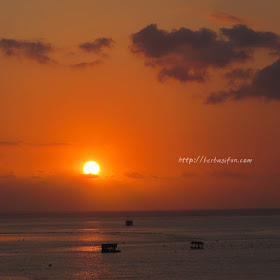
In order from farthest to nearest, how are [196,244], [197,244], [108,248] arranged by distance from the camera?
1. [196,244]
2. [197,244]
3. [108,248]

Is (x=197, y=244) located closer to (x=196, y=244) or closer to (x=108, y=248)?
(x=196, y=244)

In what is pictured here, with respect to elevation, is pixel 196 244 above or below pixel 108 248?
above

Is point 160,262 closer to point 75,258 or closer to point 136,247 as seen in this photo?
point 75,258

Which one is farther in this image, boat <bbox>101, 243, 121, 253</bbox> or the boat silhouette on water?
the boat silhouette on water

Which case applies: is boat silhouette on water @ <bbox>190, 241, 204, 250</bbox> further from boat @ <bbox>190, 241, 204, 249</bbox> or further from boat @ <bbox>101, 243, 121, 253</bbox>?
boat @ <bbox>101, 243, 121, 253</bbox>

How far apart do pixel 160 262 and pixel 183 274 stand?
1442cm

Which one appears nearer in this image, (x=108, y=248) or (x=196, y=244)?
(x=108, y=248)

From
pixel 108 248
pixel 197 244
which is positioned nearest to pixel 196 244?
pixel 197 244

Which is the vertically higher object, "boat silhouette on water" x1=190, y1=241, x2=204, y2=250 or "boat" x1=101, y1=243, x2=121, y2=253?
"boat silhouette on water" x1=190, y1=241, x2=204, y2=250

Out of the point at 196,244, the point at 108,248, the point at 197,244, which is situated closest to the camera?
the point at 108,248

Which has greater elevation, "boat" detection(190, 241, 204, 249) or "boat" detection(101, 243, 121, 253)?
"boat" detection(190, 241, 204, 249)

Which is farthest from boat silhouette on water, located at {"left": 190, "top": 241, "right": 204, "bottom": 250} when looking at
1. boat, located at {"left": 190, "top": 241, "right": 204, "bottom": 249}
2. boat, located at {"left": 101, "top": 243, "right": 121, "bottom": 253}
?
boat, located at {"left": 101, "top": 243, "right": 121, "bottom": 253}

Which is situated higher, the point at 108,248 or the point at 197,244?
the point at 197,244

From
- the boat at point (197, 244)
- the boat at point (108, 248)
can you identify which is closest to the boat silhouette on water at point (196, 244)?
the boat at point (197, 244)
